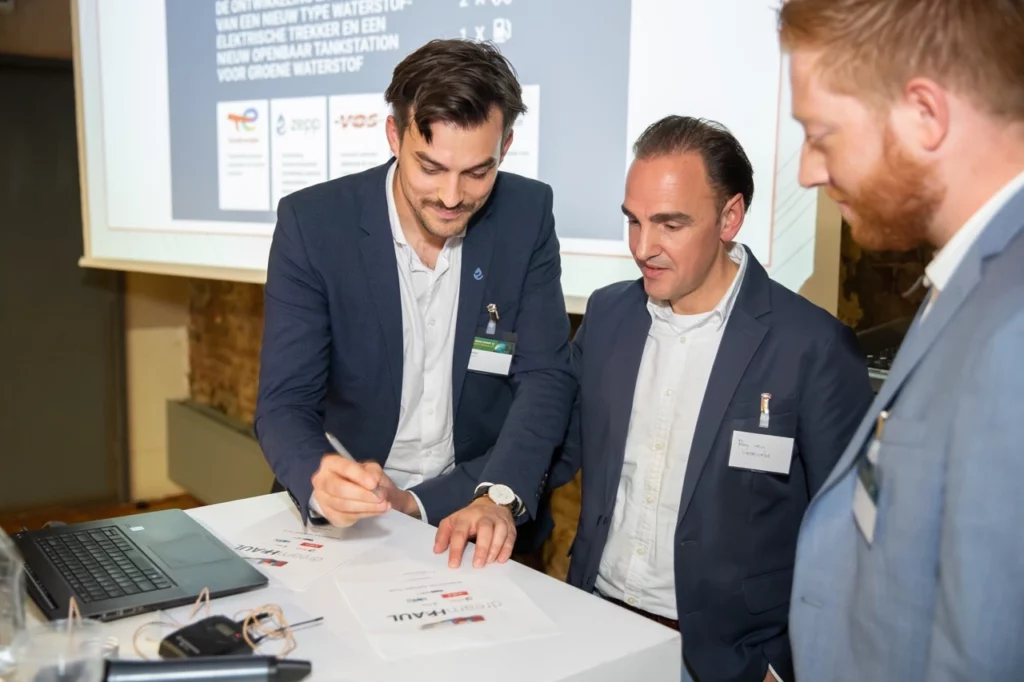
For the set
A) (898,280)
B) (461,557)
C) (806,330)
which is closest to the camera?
(461,557)

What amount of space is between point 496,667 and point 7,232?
390 cm

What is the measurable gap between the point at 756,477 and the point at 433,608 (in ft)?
2.22

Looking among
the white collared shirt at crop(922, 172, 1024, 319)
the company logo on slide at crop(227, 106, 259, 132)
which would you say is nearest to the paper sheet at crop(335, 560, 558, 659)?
the white collared shirt at crop(922, 172, 1024, 319)

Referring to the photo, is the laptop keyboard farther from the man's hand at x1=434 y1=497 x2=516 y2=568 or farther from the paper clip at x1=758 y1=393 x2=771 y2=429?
the paper clip at x1=758 y1=393 x2=771 y2=429

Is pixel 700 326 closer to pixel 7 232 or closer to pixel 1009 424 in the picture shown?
pixel 1009 424

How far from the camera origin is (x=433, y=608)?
109 centimetres

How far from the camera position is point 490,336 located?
1726 mm

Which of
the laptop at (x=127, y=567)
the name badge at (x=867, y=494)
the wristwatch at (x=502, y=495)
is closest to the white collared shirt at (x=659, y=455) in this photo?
the wristwatch at (x=502, y=495)

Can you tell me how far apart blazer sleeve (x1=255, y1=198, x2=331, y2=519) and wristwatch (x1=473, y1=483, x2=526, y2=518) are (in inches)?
10.9

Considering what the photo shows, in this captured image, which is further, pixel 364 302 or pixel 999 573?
pixel 364 302

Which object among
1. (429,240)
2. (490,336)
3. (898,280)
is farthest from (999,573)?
(898,280)

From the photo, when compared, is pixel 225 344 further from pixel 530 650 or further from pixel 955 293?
pixel 955 293

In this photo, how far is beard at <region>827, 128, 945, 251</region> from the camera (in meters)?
0.87

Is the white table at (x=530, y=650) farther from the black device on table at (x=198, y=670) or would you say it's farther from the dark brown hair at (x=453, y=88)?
the dark brown hair at (x=453, y=88)
